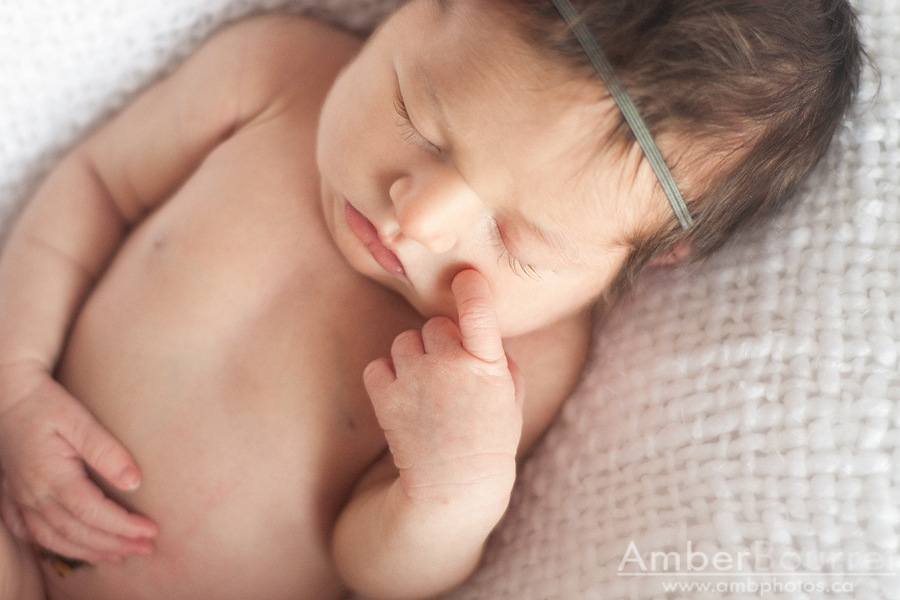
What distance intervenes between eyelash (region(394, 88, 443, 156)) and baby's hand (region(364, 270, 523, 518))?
151mm

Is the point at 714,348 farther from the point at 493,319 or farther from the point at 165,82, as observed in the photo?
the point at 165,82

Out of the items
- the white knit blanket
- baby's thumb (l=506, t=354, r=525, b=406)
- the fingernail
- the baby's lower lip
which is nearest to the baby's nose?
the baby's lower lip

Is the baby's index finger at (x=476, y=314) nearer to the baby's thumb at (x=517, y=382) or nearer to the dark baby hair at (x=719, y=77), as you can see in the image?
the baby's thumb at (x=517, y=382)

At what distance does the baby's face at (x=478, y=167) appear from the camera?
0.71 m

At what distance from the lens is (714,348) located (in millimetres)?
927

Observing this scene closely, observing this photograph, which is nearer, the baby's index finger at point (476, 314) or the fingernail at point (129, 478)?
the baby's index finger at point (476, 314)

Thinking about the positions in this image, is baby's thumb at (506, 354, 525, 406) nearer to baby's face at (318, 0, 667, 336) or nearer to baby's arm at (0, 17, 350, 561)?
baby's face at (318, 0, 667, 336)

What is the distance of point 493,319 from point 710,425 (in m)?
0.31

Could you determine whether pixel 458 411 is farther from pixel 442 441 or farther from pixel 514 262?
pixel 514 262

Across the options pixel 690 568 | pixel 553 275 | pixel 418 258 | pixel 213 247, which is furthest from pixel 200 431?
pixel 690 568

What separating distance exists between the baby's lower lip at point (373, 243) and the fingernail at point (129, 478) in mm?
433

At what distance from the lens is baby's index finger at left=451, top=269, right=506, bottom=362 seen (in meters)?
0.81

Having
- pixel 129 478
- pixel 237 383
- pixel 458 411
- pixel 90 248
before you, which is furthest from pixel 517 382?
pixel 90 248

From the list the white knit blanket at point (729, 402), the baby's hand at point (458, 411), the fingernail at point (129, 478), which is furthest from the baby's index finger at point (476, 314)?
the fingernail at point (129, 478)
